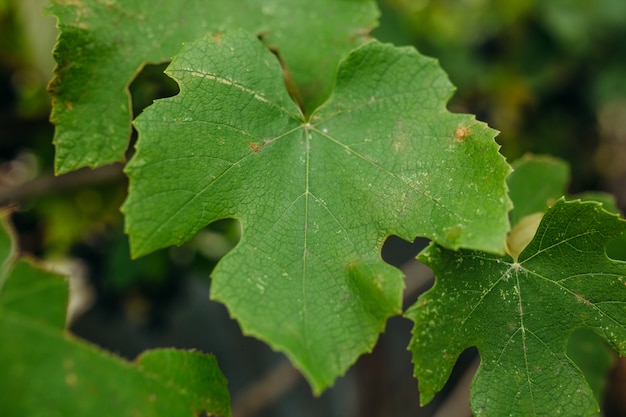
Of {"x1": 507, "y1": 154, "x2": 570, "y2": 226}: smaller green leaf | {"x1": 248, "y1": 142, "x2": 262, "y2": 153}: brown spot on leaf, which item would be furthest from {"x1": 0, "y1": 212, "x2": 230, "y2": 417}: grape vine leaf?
{"x1": 507, "y1": 154, "x2": 570, "y2": 226}: smaller green leaf

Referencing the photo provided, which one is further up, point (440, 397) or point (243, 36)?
point (243, 36)

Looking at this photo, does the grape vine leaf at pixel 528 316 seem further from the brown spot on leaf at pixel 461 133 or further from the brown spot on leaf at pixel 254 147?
the brown spot on leaf at pixel 254 147

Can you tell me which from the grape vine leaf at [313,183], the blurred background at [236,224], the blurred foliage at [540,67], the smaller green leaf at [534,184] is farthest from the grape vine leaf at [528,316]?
the blurred foliage at [540,67]

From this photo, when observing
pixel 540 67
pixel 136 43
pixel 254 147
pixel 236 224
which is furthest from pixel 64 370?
pixel 540 67

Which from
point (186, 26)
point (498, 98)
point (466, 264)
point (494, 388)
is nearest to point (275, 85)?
point (186, 26)

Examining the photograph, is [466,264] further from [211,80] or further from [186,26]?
[186,26]

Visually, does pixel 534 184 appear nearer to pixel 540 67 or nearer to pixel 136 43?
pixel 136 43

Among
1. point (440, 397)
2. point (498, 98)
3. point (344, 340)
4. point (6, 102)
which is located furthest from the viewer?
point (440, 397)
